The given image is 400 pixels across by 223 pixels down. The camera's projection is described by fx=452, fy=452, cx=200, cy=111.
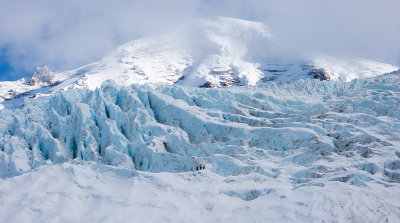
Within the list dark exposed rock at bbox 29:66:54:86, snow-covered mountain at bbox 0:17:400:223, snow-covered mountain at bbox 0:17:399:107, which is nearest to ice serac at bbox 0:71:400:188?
snow-covered mountain at bbox 0:17:400:223

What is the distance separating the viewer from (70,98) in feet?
104

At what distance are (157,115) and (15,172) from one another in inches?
371

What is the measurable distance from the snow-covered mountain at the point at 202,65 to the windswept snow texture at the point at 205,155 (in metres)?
59.3

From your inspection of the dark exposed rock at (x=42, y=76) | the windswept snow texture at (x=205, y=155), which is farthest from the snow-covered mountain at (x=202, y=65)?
the windswept snow texture at (x=205, y=155)

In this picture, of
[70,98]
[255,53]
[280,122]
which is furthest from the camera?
[255,53]

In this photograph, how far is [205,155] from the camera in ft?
83.1

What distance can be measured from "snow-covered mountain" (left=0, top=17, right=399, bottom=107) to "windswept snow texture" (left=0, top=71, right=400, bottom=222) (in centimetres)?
5926

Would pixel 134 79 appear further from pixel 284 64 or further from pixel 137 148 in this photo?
pixel 137 148

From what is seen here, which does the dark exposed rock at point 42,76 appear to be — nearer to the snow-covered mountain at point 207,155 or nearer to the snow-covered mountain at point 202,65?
the snow-covered mountain at point 202,65

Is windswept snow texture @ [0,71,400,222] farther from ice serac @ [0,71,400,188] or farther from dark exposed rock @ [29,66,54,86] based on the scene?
dark exposed rock @ [29,66,54,86]

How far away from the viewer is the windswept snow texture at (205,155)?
65.9ft

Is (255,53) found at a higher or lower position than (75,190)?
lower

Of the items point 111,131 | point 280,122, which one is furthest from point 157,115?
point 280,122

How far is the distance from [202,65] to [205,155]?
77.2 meters
